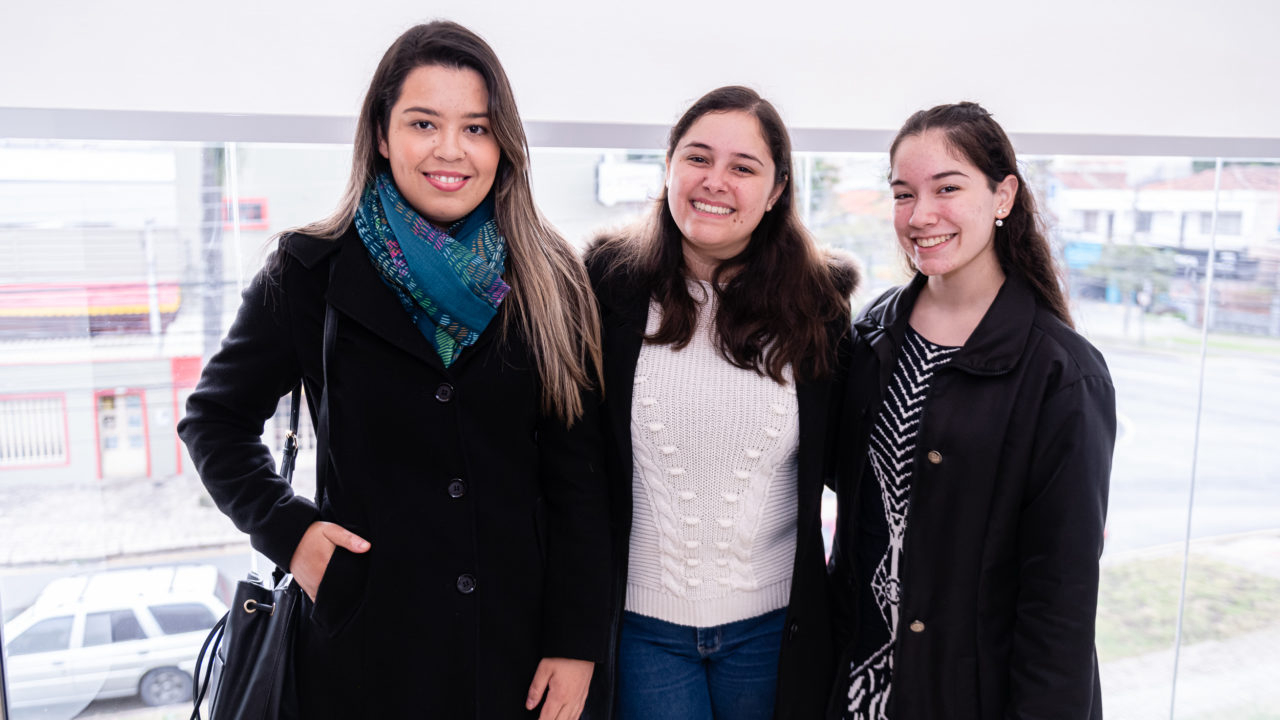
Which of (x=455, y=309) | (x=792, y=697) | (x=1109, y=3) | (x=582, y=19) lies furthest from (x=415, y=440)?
(x=1109, y=3)

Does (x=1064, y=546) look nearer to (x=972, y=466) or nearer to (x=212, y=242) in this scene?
(x=972, y=466)

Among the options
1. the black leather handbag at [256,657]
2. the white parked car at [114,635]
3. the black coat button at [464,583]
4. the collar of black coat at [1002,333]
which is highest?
the collar of black coat at [1002,333]

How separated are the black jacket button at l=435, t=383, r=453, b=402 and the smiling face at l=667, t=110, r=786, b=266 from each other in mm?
591

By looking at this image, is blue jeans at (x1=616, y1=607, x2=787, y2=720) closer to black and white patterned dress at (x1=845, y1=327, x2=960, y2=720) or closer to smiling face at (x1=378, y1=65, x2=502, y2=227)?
black and white patterned dress at (x1=845, y1=327, x2=960, y2=720)

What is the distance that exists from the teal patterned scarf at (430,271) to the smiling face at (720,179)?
0.43 metres

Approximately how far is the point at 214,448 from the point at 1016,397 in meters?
1.44

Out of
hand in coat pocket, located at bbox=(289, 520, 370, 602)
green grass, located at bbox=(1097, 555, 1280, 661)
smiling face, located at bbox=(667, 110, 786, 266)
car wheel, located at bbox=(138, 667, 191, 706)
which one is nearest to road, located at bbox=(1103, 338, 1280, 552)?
green grass, located at bbox=(1097, 555, 1280, 661)

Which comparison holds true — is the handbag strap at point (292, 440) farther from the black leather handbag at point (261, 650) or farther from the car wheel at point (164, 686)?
the car wheel at point (164, 686)

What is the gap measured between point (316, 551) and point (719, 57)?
159cm

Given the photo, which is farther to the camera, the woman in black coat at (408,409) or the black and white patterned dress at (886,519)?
the black and white patterned dress at (886,519)

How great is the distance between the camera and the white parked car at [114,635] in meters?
2.38

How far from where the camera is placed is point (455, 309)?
1450 mm

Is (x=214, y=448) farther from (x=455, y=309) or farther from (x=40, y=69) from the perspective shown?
(x=40, y=69)

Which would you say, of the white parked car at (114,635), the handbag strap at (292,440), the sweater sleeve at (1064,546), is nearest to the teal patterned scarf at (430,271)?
the handbag strap at (292,440)
